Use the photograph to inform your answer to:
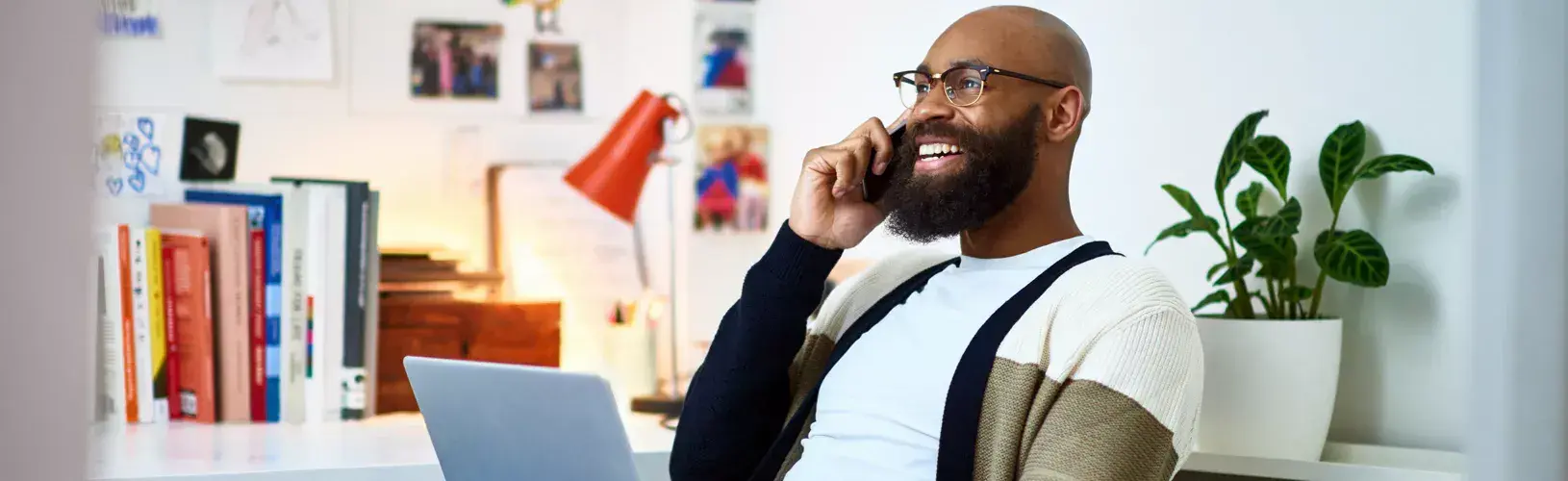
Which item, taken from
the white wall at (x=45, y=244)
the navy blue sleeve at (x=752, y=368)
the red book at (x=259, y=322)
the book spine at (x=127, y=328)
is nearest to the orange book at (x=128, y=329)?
the book spine at (x=127, y=328)

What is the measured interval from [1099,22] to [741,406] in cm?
83

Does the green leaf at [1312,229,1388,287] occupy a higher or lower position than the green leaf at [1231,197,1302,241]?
lower

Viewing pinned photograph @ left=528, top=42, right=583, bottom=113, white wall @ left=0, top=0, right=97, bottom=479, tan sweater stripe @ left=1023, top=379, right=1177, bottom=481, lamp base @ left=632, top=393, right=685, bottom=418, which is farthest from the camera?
pinned photograph @ left=528, top=42, right=583, bottom=113

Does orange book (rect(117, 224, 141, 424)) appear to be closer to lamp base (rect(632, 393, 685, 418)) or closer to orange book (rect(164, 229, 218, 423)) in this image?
orange book (rect(164, 229, 218, 423))

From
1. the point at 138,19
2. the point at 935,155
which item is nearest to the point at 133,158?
the point at 138,19

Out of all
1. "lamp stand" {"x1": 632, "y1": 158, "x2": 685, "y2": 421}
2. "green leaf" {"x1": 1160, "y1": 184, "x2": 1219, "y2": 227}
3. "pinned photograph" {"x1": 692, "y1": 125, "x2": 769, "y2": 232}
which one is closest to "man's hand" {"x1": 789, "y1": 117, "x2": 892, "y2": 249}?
"green leaf" {"x1": 1160, "y1": 184, "x2": 1219, "y2": 227}

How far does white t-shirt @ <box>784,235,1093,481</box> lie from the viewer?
1.25 metres

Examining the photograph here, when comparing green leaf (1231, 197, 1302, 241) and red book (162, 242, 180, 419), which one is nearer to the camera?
green leaf (1231, 197, 1302, 241)

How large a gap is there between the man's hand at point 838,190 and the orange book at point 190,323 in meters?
1.04

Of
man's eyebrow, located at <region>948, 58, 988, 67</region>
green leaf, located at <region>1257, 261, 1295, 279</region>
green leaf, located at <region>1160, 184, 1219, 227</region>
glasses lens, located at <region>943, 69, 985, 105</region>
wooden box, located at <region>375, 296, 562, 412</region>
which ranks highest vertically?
man's eyebrow, located at <region>948, 58, 988, 67</region>

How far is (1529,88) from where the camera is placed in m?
0.48

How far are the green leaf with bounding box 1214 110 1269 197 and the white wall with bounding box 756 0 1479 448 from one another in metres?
0.16

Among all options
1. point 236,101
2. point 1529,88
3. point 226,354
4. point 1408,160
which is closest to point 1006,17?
point 1408,160

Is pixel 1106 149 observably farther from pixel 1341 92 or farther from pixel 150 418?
pixel 150 418
